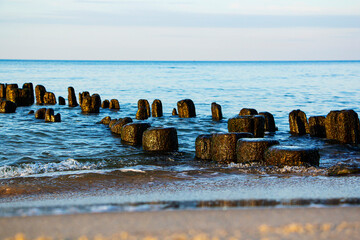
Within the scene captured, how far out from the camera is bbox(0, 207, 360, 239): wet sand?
12.0 feet

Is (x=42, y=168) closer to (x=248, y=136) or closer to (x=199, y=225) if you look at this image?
(x=248, y=136)

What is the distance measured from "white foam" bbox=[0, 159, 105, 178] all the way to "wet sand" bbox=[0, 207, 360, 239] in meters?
3.56

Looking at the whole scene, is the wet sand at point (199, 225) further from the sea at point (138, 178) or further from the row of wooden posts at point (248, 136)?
the row of wooden posts at point (248, 136)

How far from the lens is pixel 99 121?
15055mm

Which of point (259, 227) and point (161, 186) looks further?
point (161, 186)

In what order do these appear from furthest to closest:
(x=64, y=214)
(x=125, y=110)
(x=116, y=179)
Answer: (x=125, y=110) → (x=116, y=179) → (x=64, y=214)

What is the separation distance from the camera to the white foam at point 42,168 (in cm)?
761

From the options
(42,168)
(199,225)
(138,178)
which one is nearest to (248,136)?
(138,178)

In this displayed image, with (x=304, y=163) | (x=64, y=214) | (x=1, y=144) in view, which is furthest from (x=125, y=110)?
(x=64, y=214)

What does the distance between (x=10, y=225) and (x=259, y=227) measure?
230cm

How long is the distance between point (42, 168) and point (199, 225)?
4.89 meters

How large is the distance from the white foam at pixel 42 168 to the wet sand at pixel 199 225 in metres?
3.56

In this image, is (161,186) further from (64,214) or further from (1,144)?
(1,144)

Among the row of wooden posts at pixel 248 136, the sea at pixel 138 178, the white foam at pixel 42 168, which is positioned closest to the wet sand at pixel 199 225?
the sea at pixel 138 178
